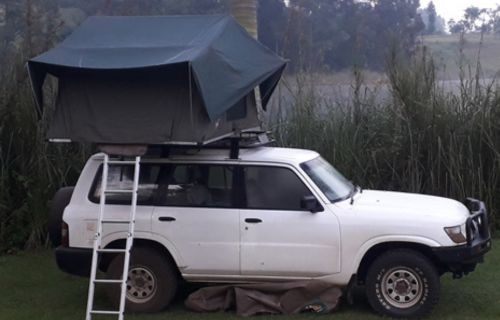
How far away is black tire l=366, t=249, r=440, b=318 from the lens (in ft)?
24.7

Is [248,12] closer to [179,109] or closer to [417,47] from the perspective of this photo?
[417,47]

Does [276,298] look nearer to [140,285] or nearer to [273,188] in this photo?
[273,188]

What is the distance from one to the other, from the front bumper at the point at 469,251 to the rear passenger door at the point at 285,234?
3.25ft

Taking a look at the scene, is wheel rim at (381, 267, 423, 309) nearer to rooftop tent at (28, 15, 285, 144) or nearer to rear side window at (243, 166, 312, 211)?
rear side window at (243, 166, 312, 211)

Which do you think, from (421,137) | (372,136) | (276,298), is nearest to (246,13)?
(372,136)

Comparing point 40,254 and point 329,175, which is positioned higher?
point 329,175

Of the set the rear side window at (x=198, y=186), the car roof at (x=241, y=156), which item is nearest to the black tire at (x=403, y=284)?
the car roof at (x=241, y=156)

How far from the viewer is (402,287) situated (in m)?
7.66

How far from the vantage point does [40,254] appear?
37.4ft

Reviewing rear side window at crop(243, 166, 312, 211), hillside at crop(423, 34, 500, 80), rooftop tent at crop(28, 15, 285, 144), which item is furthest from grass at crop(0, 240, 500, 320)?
hillside at crop(423, 34, 500, 80)

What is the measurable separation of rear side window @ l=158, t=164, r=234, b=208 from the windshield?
0.78 meters

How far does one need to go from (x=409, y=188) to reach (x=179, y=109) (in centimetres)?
534

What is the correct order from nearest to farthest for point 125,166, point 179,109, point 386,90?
1. point 179,109
2. point 125,166
3. point 386,90

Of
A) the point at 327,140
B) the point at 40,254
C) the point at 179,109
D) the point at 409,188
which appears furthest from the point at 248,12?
the point at 179,109
